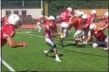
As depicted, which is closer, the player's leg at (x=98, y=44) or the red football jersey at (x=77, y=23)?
the player's leg at (x=98, y=44)

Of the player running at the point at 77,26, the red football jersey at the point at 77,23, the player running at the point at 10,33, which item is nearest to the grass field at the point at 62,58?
the player running at the point at 77,26

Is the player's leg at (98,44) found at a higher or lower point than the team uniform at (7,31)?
lower

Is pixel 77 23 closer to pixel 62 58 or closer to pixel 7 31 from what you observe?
pixel 62 58

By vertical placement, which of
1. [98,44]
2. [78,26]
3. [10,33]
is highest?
[10,33]

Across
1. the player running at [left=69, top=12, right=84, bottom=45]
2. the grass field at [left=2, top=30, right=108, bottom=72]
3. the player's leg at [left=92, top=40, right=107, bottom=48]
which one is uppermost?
the player running at [left=69, top=12, right=84, bottom=45]

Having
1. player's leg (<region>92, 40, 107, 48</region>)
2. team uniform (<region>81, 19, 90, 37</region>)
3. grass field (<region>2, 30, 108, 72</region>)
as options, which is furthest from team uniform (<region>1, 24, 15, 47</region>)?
team uniform (<region>81, 19, 90, 37</region>)

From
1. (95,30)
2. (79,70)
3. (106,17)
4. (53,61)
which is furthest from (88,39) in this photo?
(79,70)

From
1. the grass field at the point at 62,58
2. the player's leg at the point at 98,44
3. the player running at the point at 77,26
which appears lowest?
the grass field at the point at 62,58

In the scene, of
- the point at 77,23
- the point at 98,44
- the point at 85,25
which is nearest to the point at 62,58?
the point at 98,44

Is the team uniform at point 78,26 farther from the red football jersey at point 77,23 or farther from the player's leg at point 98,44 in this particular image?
the player's leg at point 98,44

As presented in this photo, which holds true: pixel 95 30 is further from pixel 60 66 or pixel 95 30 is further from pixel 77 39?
pixel 60 66

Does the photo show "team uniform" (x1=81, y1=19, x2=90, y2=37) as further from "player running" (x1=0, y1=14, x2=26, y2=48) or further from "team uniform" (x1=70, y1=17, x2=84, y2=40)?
"player running" (x1=0, y1=14, x2=26, y2=48)

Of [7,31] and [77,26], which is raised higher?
[7,31]

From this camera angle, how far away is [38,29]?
4012cm
